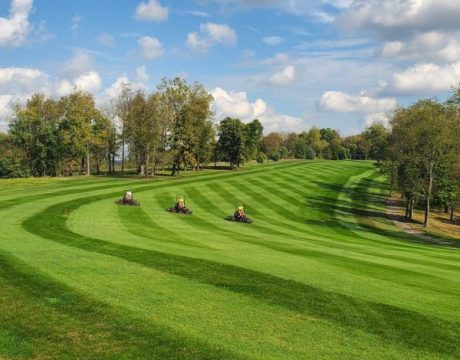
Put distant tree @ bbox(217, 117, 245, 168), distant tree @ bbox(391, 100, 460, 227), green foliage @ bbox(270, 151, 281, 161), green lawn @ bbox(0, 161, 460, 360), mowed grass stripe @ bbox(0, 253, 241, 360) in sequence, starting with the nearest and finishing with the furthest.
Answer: mowed grass stripe @ bbox(0, 253, 241, 360)
green lawn @ bbox(0, 161, 460, 360)
distant tree @ bbox(391, 100, 460, 227)
distant tree @ bbox(217, 117, 245, 168)
green foliage @ bbox(270, 151, 281, 161)

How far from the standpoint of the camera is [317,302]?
12883 mm

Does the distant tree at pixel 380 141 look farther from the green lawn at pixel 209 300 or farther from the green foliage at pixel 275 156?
the green lawn at pixel 209 300

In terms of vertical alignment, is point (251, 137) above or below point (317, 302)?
above

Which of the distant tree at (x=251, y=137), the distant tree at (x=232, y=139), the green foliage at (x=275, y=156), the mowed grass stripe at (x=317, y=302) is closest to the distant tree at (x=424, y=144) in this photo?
the mowed grass stripe at (x=317, y=302)

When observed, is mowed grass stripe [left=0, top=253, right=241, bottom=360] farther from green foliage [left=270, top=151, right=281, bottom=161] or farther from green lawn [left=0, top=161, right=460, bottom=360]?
green foliage [left=270, top=151, right=281, bottom=161]

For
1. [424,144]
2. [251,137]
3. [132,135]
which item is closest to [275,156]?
[251,137]

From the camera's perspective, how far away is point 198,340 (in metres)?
9.75

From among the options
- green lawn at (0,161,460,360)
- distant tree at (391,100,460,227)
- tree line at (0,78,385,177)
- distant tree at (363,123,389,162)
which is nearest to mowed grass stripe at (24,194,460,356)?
green lawn at (0,161,460,360)

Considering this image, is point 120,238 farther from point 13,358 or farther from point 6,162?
point 6,162

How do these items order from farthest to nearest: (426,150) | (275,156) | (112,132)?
(275,156) < (112,132) < (426,150)

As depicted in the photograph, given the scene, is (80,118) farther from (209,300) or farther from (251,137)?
(209,300)

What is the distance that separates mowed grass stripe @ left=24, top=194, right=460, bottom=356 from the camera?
10.8m

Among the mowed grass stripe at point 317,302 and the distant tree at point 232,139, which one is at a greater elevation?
the distant tree at point 232,139

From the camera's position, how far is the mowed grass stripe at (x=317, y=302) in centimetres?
1083
